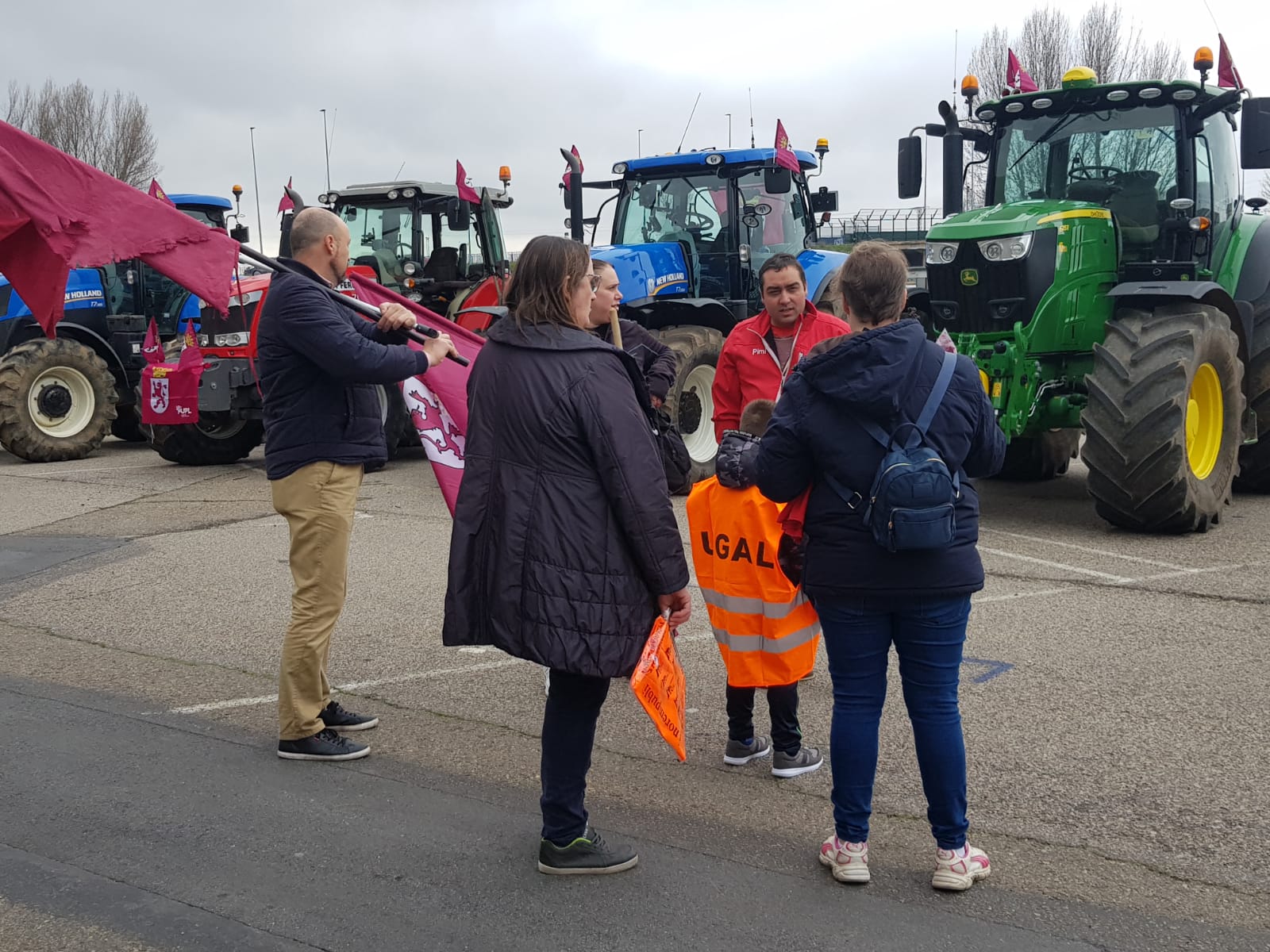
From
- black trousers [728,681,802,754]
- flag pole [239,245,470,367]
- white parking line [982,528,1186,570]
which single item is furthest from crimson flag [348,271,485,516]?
white parking line [982,528,1186,570]

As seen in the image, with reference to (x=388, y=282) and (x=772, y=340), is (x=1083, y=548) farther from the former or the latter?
(x=388, y=282)

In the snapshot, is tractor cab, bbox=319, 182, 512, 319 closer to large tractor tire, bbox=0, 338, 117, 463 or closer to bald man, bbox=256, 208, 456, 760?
large tractor tire, bbox=0, 338, 117, 463

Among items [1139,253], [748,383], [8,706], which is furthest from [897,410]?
[1139,253]

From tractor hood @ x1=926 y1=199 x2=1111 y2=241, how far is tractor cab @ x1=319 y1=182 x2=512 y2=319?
6.20 metres

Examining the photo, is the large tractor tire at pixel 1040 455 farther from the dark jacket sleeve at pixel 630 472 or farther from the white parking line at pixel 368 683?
the dark jacket sleeve at pixel 630 472

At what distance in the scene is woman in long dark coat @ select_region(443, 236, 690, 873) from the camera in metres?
3.36

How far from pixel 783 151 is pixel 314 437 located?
812 cm

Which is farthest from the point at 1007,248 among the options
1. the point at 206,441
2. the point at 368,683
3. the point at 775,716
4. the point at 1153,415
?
the point at 206,441

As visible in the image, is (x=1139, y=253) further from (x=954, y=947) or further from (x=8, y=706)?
(x=8, y=706)

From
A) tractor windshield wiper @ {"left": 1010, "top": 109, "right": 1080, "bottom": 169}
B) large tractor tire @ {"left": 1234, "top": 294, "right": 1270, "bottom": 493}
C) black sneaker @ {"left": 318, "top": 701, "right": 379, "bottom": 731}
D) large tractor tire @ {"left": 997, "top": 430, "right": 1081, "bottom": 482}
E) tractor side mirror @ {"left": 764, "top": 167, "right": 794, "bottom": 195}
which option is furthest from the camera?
tractor side mirror @ {"left": 764, "top": 167, "right": 794, "bottom": 195}

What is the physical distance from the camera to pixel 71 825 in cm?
397

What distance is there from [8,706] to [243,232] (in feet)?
29.3

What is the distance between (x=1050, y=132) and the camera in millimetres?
9312

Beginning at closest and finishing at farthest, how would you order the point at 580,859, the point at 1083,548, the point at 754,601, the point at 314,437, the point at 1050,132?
1. the point at 580,859
2. the point at 754,601
3. the point at 314,437
4. the point at 1083,548
5. the point at 1050,132
